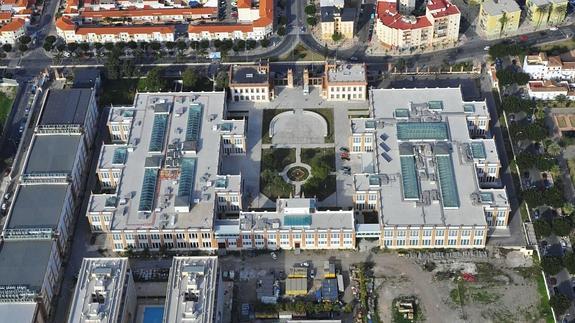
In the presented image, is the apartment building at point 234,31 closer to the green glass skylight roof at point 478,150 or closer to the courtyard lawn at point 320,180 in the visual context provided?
the courtyard lawn at point 320,180

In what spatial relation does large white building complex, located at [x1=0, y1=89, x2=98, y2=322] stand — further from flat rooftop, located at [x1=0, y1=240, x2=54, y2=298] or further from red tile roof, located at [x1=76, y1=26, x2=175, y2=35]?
red tile roof, located at [x1=76, y1=26, x2=175, y2=35]

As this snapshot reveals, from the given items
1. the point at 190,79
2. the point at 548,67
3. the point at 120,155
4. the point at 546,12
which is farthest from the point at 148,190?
the point at 546,12

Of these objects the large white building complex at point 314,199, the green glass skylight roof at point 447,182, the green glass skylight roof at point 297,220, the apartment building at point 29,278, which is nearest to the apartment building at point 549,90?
the large white building complex at point 314,199

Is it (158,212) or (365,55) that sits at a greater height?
(365,55)

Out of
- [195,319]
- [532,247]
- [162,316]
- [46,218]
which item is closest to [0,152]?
[46,218]

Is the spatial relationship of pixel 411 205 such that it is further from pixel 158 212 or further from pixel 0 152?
pixel 0 152

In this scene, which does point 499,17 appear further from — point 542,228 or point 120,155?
point 120,155
